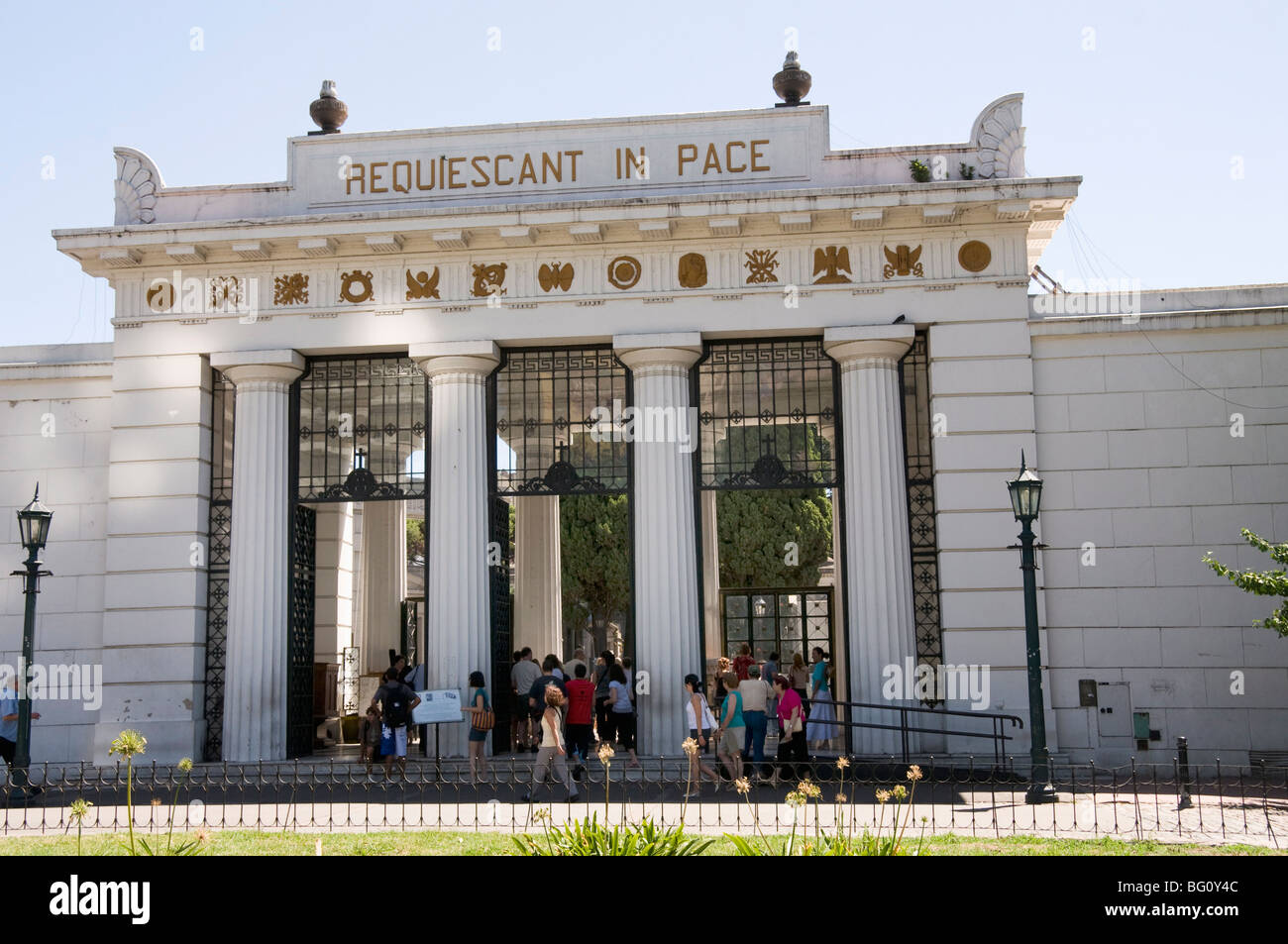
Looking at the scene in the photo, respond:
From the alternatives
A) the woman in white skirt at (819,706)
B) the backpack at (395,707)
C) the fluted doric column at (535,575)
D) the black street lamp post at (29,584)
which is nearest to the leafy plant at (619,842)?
the backpack at (395,707)

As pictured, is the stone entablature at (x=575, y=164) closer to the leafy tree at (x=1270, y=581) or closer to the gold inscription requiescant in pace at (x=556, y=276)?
the gold inscription requiescant in pace at (x=556, y=276)

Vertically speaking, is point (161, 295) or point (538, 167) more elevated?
point (538, 167)

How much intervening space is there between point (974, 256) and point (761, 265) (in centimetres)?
327

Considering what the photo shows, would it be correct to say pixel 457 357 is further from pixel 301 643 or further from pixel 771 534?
pixel 771 534

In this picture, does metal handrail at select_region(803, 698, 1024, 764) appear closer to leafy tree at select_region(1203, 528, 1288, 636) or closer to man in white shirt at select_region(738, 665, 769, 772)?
man in white shirt at select_region(738, 665, 769, 772)

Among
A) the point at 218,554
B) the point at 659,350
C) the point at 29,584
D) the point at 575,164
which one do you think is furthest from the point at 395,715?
the point at 575,164

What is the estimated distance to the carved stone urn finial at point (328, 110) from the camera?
68.4ft

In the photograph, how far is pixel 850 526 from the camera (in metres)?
19.0

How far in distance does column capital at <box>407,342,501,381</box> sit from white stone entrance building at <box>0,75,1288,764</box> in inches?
2.9

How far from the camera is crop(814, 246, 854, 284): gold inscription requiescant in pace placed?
63.7 ft

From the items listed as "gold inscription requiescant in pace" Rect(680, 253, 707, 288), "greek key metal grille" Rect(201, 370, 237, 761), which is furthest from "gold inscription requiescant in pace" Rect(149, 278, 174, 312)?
"gold inscription requiescant in pace" Rect(680, 253, 707, 288)

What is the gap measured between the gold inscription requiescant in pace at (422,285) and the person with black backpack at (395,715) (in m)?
6.28

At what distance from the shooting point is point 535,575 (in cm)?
2672
